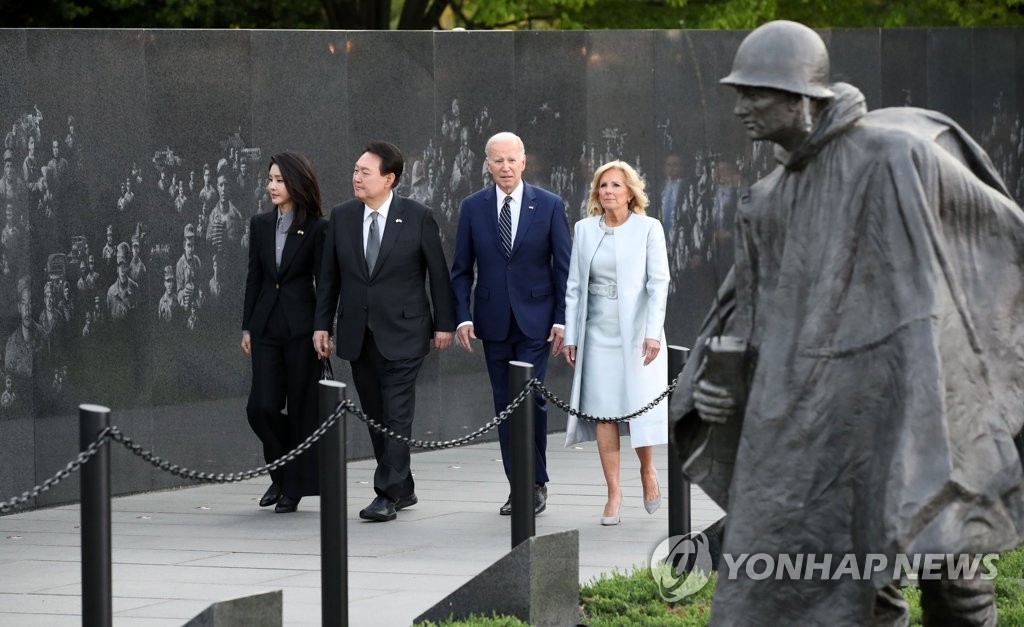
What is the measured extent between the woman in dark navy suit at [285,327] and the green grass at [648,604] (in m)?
3.17

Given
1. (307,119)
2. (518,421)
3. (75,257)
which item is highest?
(307,119)

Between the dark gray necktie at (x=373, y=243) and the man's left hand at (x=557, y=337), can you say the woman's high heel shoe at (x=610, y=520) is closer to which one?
the man's left hand at (x=557, y=337)

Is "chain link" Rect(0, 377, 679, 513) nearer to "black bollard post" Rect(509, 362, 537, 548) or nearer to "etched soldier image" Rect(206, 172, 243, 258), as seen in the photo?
"black bollard post" Rect(509, 362, 537, 548)

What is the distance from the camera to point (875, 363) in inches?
228

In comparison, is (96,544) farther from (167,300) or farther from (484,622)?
(167,300)

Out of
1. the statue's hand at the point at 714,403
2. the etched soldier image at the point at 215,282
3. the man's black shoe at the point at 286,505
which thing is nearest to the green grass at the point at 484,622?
the statue's hand at the point at 714,403

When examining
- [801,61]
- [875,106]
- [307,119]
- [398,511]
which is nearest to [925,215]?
[801,61]

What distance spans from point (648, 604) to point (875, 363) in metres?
2.86

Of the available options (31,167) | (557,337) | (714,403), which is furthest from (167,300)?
(714,403)

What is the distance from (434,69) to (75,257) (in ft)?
11.6

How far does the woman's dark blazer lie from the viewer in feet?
38.0

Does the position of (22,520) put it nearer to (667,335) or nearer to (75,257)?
(75,257)

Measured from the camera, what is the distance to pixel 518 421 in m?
8.73

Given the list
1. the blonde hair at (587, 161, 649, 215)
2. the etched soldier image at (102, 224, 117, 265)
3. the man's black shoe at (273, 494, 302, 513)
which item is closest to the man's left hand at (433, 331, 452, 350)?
the blonde hair at (587, 161, 649, 215)
